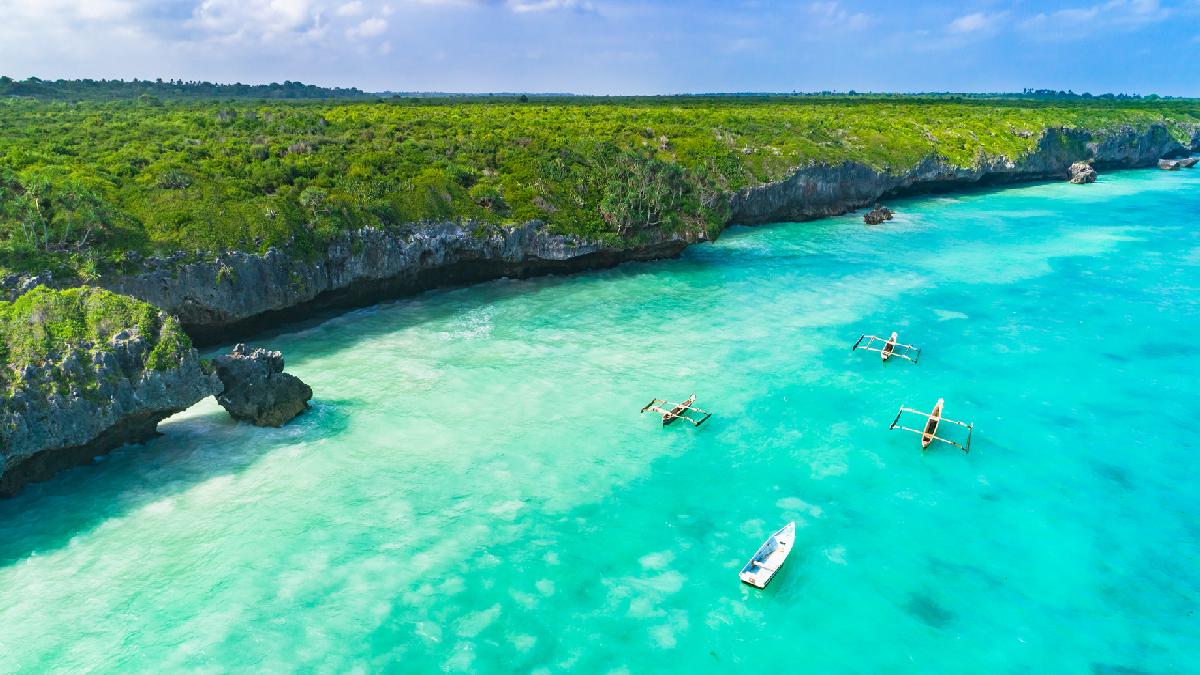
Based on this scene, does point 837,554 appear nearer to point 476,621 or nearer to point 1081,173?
point 476,621

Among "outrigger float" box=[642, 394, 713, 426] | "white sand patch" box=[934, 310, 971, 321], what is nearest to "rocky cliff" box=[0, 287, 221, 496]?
"outrigger float" box=[642, 394, 713, 426]

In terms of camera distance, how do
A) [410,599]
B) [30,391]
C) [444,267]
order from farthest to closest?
[444,267] < [30,391] < [410,599]

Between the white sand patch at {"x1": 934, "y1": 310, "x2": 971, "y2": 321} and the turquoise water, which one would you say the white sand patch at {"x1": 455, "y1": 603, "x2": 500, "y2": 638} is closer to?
the turquoise water

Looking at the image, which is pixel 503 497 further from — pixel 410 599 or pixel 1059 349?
pixel 1059 349

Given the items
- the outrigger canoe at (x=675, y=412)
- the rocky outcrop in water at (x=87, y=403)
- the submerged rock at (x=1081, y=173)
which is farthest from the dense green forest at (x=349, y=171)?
the submerged rock at (x=1081, y=173)

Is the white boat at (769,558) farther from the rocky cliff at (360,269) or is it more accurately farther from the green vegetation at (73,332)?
the rocky cliff at (360,269)

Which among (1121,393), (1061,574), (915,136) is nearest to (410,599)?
(1061,574)

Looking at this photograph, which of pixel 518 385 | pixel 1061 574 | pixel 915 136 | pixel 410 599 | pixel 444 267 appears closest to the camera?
pixel 410 599
